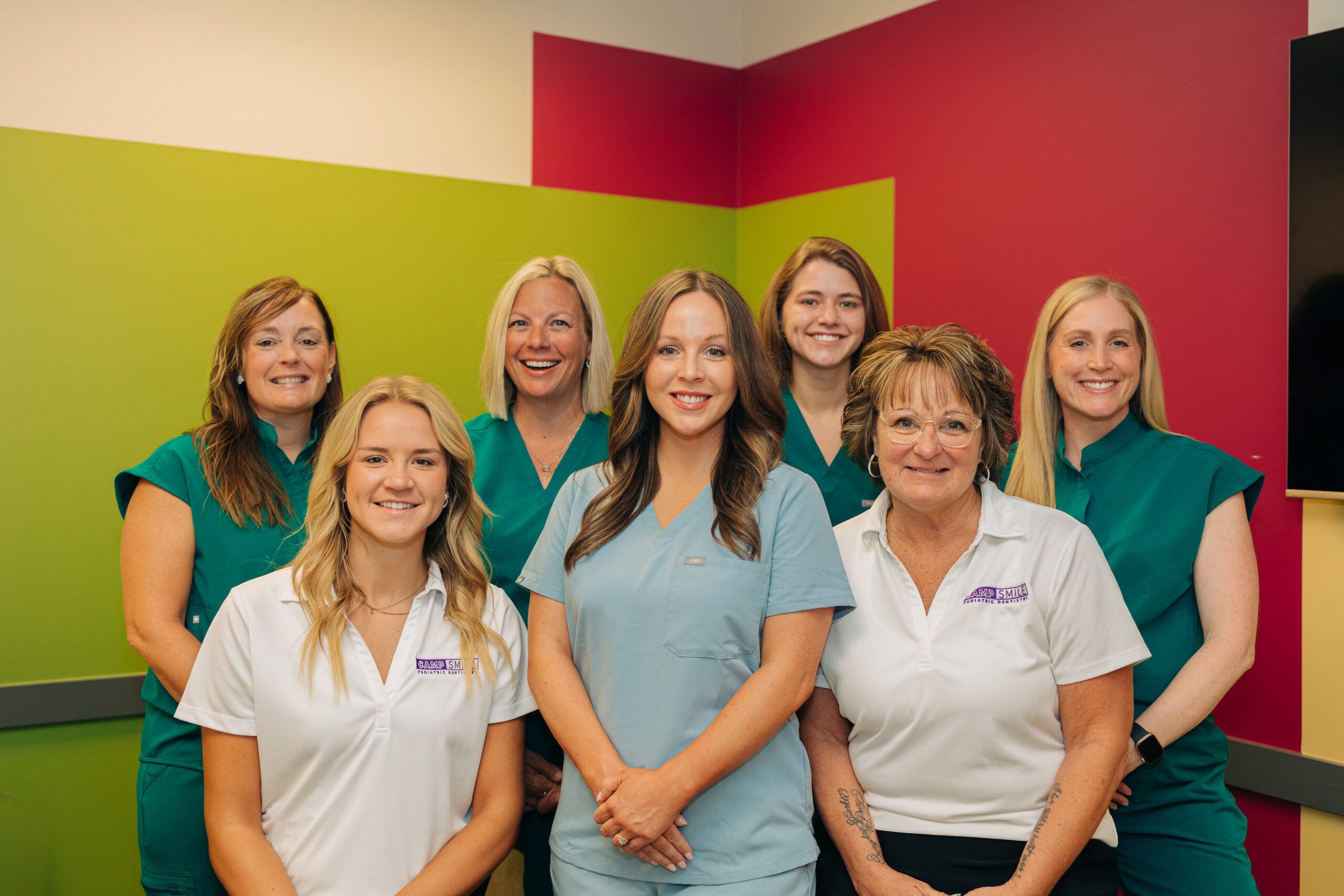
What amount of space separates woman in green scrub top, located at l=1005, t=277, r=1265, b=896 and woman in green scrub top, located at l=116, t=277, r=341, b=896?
1560 millimetres

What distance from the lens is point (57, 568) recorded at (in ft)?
9.87

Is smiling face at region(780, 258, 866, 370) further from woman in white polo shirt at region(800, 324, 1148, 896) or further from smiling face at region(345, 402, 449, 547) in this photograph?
smiling face at region(345, 402, 449, 547)

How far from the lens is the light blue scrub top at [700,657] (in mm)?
1687

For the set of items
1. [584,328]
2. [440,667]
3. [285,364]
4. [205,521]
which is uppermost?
[584,328]

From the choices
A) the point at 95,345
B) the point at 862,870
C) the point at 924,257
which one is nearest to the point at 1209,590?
the point at 862,870

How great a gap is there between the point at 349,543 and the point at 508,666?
36cm

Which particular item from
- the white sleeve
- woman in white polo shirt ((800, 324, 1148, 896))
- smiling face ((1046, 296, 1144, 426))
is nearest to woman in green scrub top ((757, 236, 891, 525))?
smiling face ((1046, 296, 1144, 426))

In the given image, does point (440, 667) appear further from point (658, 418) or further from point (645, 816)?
point (658, 418)

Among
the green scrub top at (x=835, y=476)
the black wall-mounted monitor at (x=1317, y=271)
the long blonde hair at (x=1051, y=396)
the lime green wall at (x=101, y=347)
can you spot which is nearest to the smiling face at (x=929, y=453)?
the long blonde hair at (x=1051, y=396)

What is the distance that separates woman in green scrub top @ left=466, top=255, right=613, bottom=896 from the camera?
2217 mm

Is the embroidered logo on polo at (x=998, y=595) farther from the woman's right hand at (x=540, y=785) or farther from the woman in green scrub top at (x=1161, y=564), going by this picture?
the woman's right hand at (x=540, y=785)

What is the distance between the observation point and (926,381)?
1786 mm

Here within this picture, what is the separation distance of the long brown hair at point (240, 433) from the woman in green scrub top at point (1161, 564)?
1.58m

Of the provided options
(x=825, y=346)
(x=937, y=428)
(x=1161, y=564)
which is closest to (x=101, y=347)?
(x=825, y=346)
